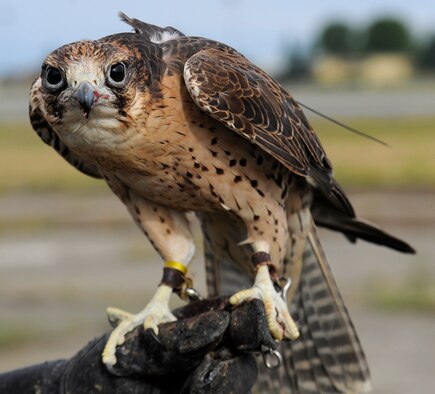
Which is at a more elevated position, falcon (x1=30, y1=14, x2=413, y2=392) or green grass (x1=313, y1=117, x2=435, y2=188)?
falcon (x1=30, y1=14, x2=413, y2=392)

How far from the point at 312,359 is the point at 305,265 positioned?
0.41m

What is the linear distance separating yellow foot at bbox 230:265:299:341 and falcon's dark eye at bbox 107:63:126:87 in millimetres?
851

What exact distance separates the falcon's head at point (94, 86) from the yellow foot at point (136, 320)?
736 mm

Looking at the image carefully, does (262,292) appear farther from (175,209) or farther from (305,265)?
(305,265)

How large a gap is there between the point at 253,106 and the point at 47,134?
0.84 m

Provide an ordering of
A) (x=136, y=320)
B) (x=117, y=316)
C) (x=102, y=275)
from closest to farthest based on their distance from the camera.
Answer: (x=136, y=320) < (x=117, y=316) < (x=102, y=275)

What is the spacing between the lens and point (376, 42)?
255 ft

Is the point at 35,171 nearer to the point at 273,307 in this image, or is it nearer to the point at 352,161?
the point at 352,161

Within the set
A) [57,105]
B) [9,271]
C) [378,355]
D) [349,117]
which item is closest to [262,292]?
[57,105]

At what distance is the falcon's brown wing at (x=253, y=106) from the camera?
12.2 ft

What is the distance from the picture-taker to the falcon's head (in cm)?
344

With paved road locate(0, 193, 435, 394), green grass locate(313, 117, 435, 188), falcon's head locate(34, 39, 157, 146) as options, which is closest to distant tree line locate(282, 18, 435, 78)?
green grass locate(313, 117, 435, 188)

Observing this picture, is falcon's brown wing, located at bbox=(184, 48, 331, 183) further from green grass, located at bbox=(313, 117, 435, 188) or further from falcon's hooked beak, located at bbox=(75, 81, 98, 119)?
green grass, located at bbox=(313, 117, 435, 188)

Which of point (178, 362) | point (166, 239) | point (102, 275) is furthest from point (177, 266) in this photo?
point (102, 275)
